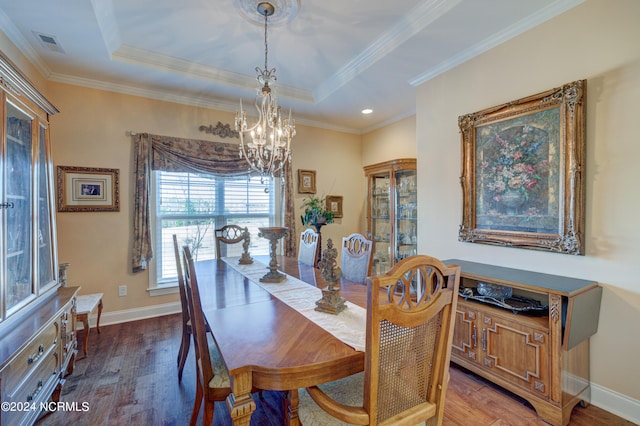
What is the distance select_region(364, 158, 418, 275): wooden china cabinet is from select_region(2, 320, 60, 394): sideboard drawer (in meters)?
3.11

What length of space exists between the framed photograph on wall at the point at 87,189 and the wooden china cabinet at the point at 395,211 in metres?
3.25

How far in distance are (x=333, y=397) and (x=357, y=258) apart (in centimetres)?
126

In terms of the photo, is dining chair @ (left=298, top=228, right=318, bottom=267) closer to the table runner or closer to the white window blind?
the table runner

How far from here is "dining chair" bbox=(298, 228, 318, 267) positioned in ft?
9.57

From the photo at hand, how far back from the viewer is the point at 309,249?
301 centimetres

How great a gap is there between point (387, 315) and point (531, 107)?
85.3 inches

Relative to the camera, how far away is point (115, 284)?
332cm

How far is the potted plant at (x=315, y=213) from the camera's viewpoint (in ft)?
14.2

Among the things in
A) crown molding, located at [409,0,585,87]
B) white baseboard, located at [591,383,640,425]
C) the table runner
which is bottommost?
white baseboard, located at [591,383,640,425]

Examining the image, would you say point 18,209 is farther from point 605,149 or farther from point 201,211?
point 605,149

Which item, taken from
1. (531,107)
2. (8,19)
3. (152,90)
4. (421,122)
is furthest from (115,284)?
(531,107)

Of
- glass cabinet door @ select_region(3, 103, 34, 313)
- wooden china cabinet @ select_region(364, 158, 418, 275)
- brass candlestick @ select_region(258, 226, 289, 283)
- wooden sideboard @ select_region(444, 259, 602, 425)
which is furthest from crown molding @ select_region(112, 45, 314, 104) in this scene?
wooden sideboard @ select_region(444, 259, 602, 425)

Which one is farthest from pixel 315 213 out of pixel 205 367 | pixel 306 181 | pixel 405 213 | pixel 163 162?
pixel 205 367

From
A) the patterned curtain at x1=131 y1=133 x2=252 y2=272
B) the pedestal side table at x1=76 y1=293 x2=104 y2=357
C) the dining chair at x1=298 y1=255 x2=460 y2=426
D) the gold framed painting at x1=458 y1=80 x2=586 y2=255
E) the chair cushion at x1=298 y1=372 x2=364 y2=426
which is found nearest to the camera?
the dining chair at x1=298 y1=255 x2=460 y2=426
